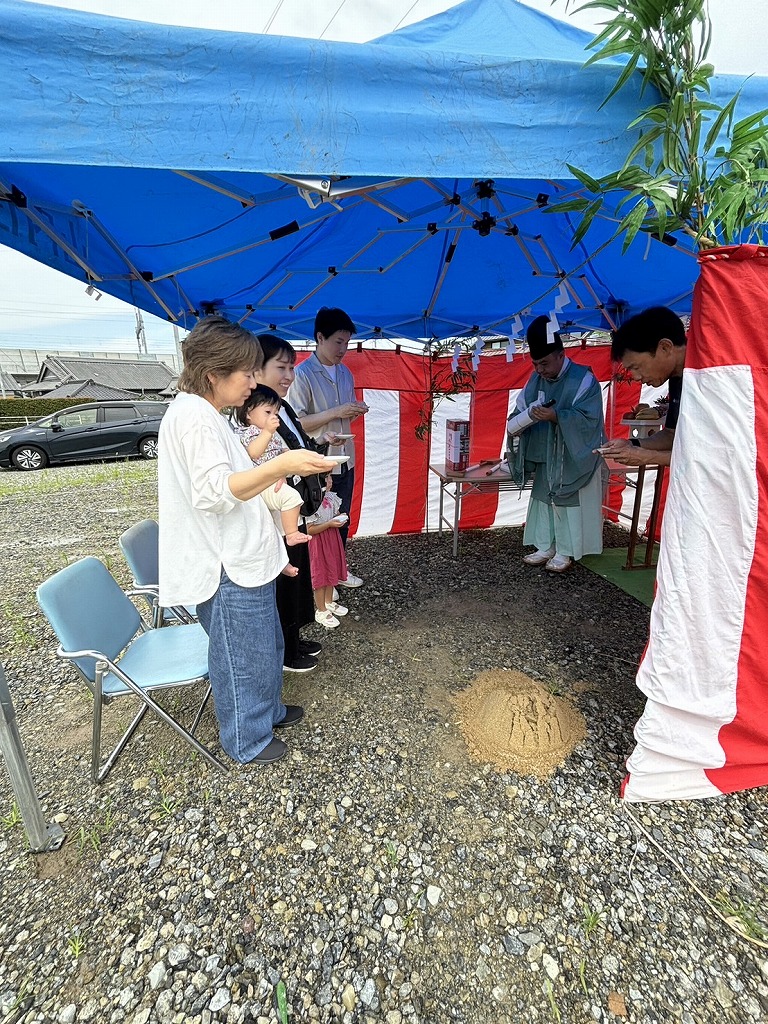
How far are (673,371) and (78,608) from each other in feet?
9.13

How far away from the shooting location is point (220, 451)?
1.33 m

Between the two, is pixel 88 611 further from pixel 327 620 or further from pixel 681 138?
pixel 681 138

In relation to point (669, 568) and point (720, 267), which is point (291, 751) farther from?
point (720, 267)

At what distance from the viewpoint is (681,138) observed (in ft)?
4.23

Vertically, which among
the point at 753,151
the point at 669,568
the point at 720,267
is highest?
the point at 753,151

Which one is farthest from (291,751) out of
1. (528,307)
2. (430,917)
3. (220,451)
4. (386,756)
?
(528,307)

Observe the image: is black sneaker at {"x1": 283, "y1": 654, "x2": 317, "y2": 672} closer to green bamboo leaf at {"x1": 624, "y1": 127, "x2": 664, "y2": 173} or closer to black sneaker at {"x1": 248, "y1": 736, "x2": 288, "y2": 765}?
black sneaker at {"x1": 248, "y1": 736, "x2": 288, "y2": 765}

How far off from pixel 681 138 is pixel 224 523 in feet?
5.88

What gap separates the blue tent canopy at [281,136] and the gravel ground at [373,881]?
2.04m

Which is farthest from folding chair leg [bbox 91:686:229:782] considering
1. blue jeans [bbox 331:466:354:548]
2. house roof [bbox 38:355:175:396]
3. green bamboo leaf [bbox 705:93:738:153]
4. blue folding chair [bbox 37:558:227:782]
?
house roof [bbox 38:355:175:396]

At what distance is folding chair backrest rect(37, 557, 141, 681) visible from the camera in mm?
1516

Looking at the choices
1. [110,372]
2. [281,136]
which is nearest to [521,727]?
[281,136]

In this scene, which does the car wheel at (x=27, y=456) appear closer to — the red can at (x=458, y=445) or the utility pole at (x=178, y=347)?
the utility pole at (x=178, y=347)

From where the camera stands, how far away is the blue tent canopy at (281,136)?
1.06 m
